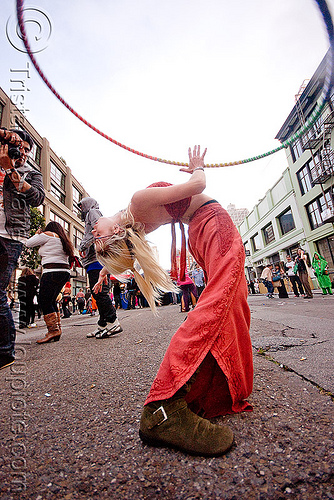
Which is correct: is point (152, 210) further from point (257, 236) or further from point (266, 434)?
point (257, 236)

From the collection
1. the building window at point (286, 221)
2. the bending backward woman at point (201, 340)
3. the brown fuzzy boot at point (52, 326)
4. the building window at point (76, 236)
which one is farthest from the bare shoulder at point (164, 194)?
the building window at point (76, 236)

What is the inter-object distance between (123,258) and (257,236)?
103ft

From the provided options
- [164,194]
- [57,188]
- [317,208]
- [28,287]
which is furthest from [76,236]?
[164,194]

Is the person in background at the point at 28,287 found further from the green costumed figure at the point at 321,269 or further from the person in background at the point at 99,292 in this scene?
the green costumed figure at the point at 321,269

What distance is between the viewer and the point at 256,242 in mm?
31422

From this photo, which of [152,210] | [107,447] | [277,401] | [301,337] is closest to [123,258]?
[152,210]

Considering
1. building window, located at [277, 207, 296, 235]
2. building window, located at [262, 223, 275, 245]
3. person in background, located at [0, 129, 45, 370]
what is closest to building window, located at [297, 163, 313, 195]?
building window, located at [277, 207, 296, 235]

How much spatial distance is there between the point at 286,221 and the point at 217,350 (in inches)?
995

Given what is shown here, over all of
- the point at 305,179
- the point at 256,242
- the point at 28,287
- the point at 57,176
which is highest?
the point at 57,176

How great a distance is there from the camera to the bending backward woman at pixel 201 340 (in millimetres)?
927

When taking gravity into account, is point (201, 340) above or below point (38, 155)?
below

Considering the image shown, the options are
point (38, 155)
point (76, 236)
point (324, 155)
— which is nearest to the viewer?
point (324, 155)

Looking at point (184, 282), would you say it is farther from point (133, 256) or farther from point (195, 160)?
point (195, 160)

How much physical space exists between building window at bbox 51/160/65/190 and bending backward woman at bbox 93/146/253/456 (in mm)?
29583
